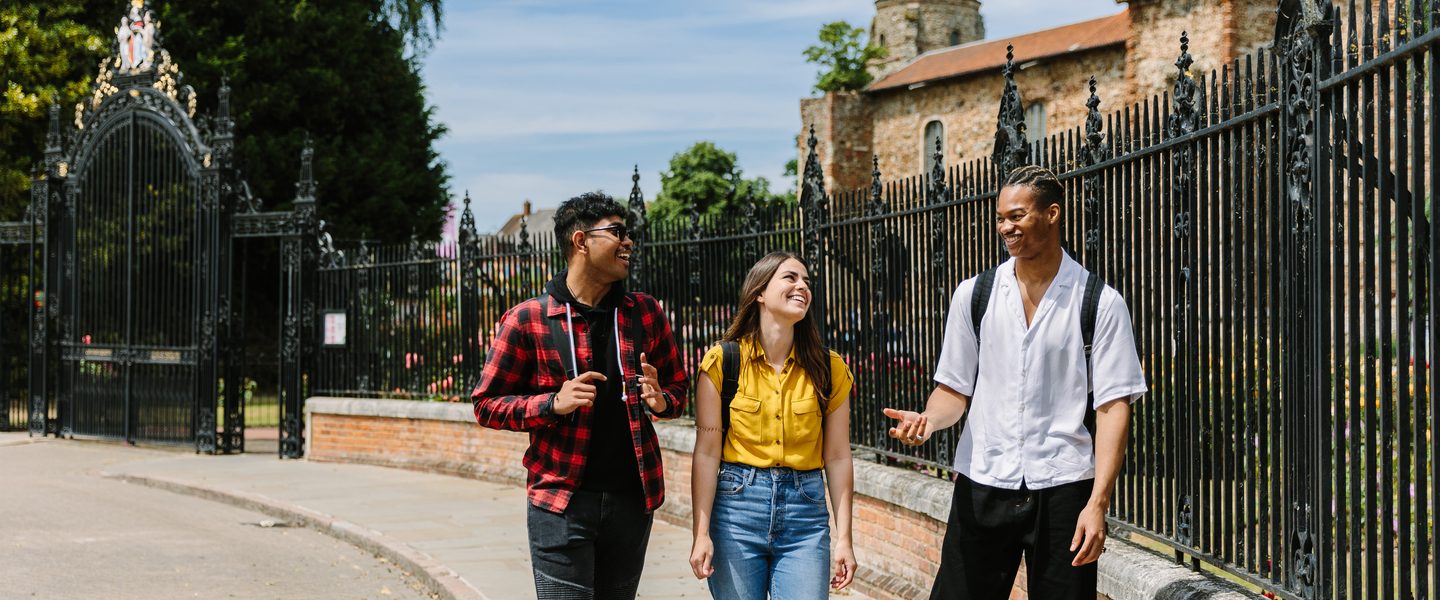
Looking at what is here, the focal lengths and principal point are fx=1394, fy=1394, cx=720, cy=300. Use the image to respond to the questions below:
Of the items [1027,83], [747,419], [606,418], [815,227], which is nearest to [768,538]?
[747,419]

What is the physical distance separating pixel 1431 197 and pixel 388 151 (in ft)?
91.6

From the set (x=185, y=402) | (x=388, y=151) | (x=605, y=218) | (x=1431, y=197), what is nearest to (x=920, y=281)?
(x=605, y=218)

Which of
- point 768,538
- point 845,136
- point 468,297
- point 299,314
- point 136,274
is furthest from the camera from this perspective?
point 845,136

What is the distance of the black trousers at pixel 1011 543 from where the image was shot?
3.86 meters

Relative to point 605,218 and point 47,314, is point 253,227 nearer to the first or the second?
point 47,314

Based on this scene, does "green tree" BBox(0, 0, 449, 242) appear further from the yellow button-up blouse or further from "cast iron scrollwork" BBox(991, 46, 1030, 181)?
the yellow button-up blouse

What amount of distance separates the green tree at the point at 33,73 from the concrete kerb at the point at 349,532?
12668 millimetres

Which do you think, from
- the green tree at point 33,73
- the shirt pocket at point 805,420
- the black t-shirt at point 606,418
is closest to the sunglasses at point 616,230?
the black t-shirt at point 606,418

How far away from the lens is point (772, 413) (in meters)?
4.31

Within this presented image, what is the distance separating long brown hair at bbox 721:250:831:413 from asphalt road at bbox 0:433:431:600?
4478 millimetres

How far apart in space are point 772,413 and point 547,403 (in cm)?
70

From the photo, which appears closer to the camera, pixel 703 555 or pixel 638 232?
pixel 703 555

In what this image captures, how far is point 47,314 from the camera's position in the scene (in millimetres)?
A: 17359

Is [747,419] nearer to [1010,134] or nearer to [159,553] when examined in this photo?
[1010,134]
